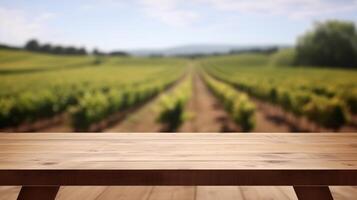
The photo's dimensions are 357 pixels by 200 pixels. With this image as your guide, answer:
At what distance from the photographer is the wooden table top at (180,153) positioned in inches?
34.1

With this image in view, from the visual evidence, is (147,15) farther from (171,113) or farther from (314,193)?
(314,193)

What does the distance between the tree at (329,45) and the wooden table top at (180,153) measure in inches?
885

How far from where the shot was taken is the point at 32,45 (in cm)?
1938

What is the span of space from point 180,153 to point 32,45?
19481mm

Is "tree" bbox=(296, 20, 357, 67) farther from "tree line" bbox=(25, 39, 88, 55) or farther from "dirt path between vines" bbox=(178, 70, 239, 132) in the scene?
"tree line" bbox=(25, 39, 88, 55)

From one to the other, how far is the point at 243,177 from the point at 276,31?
35.4 meters

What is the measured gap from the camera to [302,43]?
93.4ft

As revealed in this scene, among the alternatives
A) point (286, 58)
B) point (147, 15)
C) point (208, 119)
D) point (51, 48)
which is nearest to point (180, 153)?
point (208, 119)

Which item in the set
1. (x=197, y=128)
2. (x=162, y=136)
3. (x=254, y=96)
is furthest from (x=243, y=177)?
(x=254, y=96)

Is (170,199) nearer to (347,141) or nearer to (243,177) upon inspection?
(347,141)

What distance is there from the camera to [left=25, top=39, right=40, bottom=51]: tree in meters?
19.0

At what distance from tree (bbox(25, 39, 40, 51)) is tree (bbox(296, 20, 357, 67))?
1418 cm

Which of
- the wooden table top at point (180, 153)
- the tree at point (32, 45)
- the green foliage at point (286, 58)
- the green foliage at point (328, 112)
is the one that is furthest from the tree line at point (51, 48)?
the wooden table top at point (180, 153)

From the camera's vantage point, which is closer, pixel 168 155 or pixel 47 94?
pixel 168 155
